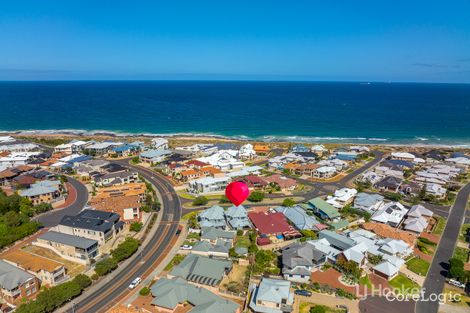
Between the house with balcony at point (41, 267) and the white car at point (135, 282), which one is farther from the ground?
the house with balcony at point (41, 267)

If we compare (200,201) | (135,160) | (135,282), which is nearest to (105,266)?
(135,282)

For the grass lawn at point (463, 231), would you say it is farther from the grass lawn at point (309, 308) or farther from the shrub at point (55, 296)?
the shrub at point (55, 296)

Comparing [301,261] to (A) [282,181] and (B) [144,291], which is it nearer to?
(B) [144,291]

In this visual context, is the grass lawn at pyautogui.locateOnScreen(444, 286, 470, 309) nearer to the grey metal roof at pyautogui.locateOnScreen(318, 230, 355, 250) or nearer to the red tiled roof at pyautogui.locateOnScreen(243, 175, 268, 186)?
the grey metal roof at pyautogui.locateOnScreen(318, 230, 355, 250)

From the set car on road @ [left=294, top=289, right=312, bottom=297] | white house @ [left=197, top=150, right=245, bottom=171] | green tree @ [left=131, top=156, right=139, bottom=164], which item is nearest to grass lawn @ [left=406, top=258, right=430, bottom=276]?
car on road @ [left=294, top=289, right=312, bottom=297]

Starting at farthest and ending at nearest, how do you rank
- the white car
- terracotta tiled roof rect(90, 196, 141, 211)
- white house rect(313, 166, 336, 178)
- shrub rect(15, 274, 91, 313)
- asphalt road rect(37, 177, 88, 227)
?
white house rect(313, 166, 336, 178) → terracotta tiled roof rect(90, 196, 141, 211) → asphalt road rect(37, 177, 88, 227) → the white car → shrub rect(15, 274, 91, 313)

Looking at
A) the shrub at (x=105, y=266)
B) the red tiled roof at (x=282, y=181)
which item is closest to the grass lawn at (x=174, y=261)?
the shrub at (x=105, y=266)

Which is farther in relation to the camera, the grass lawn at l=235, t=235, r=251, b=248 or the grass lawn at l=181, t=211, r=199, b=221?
the grass lawn at l=181, t=211, r=199, b=221
